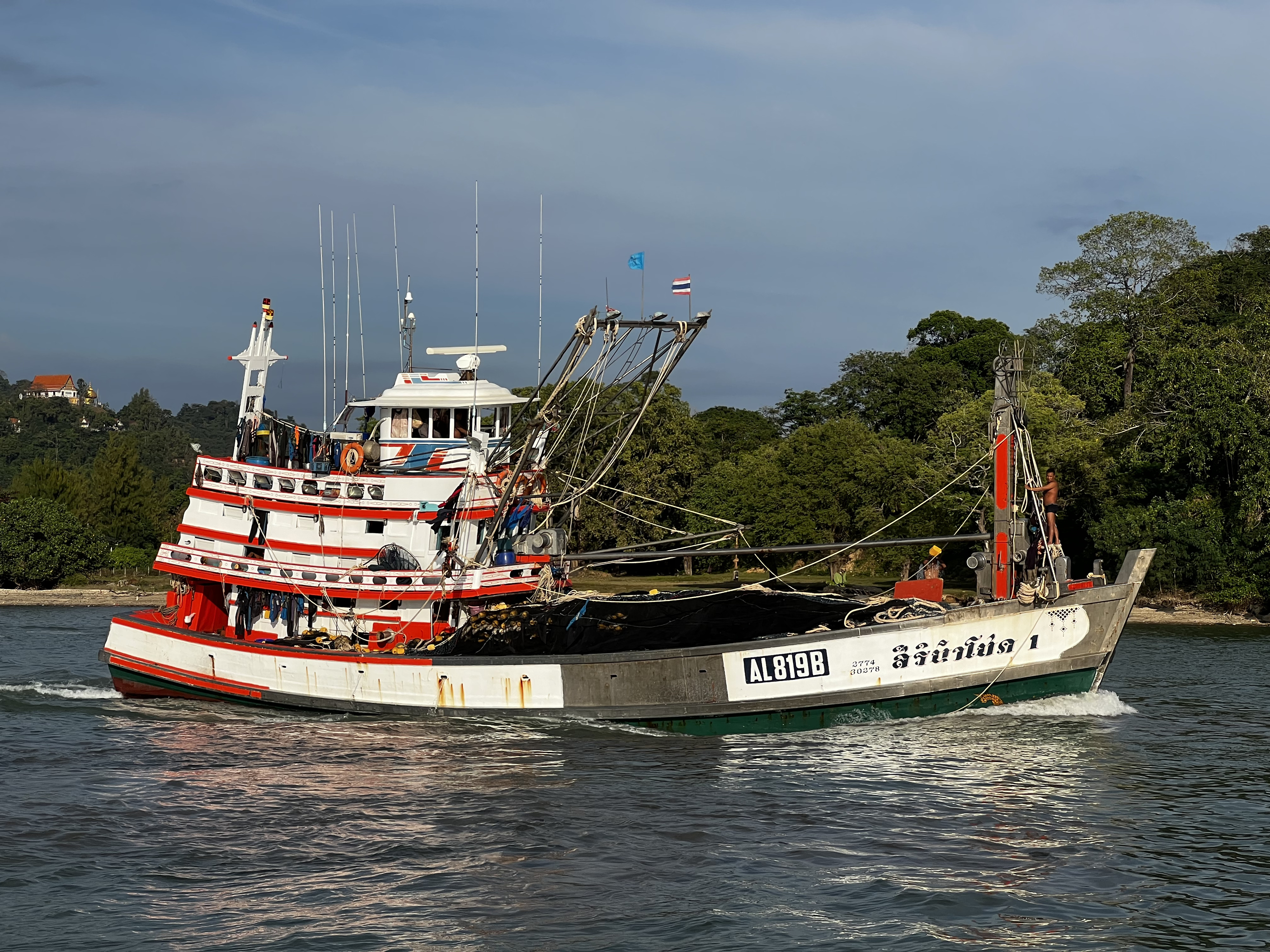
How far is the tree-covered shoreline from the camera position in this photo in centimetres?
5622

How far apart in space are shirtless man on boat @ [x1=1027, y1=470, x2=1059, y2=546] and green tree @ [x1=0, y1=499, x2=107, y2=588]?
70801 mm

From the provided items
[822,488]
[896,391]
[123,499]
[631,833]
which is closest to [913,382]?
[896,391]

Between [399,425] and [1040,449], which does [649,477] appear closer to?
[1040,449]

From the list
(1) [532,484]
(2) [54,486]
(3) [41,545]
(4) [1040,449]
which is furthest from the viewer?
(2) [54,486]

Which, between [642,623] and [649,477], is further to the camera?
[649,477]

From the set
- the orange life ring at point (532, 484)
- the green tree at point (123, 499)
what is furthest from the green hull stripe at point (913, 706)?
the green tree at point (123, 499)

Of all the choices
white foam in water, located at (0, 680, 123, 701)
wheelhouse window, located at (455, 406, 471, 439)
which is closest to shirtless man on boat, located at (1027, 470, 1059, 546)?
wheelhouse window, located at (455, 406, 471, 439)

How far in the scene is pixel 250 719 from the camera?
27453 millimetres

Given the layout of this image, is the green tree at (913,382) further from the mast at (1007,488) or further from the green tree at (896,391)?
the mast at (1007,488)

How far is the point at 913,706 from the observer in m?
23.9

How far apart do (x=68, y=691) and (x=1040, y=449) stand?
147 ft

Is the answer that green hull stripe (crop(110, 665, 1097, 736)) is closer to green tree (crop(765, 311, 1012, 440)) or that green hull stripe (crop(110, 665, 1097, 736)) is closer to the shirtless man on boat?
the shirtless man on boat

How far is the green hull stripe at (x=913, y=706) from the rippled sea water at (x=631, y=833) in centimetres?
24

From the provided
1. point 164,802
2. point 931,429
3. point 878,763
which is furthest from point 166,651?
point 931,429
